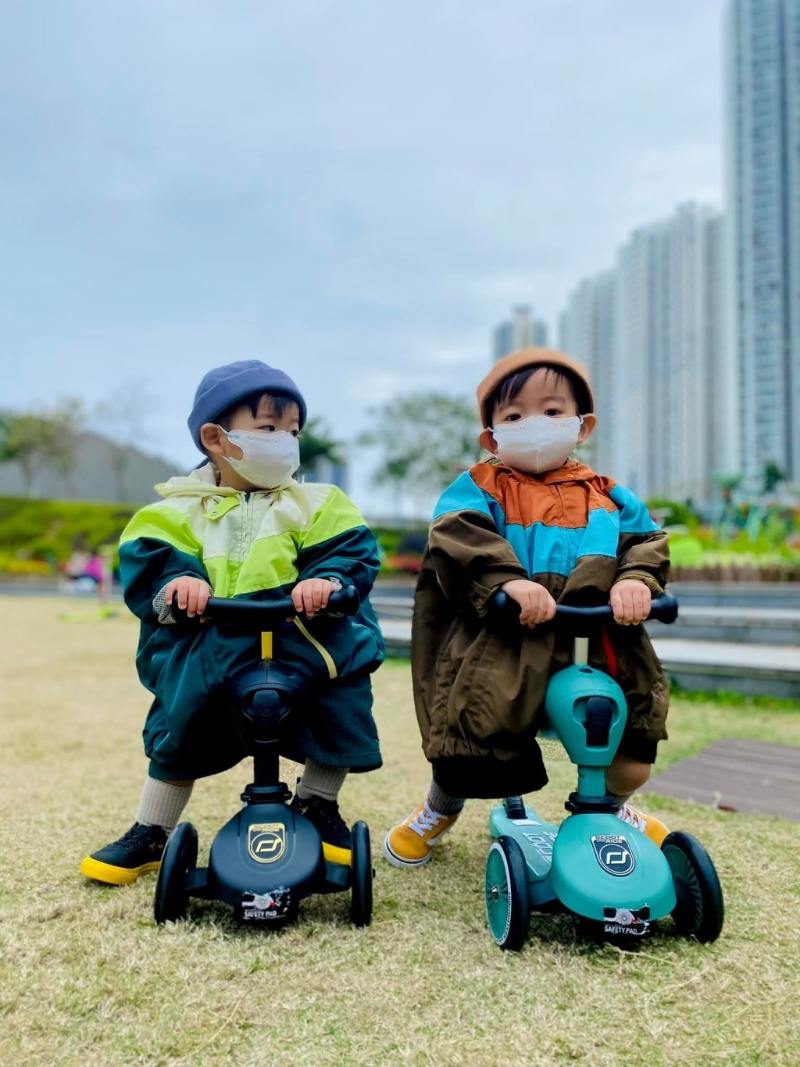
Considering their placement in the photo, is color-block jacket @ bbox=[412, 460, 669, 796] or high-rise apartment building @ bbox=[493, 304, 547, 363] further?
high-rise apartment building @ bbox=[493, 304, 547, 363]

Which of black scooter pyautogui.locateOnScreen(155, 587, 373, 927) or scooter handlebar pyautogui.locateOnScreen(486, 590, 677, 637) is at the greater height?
scooter handlebar pyautogui.locateOnScreen(486, 590, 677, 637)

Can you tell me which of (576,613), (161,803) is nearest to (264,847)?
(161,803)

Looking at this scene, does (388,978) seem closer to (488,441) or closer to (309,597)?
(309,597)

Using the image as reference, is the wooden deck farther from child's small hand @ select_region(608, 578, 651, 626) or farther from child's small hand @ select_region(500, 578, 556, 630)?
child's small hand @ select_region(500, 578, 556, 630)

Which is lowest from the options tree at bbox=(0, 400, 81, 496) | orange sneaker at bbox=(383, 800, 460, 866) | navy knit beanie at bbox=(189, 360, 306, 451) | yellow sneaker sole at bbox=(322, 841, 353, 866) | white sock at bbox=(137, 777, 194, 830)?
orange sneaker at bbox=(383, 800, 460, 866)

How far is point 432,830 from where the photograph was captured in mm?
2385

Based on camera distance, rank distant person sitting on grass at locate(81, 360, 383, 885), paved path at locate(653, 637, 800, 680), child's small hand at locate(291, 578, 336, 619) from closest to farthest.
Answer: child's small hand at locate(291, 578, 336, 619) < distant person sitting on grass at locate(81, 360, 383, 885) < paved path at locate(653, 637, 800, 680)

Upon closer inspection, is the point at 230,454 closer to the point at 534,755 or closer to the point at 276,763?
the point at 276,763

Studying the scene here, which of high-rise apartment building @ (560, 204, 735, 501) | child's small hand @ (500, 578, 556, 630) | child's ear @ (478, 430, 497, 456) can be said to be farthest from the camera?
high-rise apartment building @ (560, 204, 735, 501)

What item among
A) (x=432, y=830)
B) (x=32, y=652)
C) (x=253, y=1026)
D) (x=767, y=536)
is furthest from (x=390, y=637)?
(x=767, y=536)

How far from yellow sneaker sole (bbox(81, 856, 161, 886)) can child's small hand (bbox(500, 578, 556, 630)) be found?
1.25 metres

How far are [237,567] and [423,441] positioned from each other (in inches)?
1505

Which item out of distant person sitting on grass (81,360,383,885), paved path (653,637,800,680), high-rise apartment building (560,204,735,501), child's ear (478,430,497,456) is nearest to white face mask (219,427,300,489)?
distant person sitting on grass (81,360,383,885)

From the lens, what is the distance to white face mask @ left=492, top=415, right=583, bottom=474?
2115 mm
